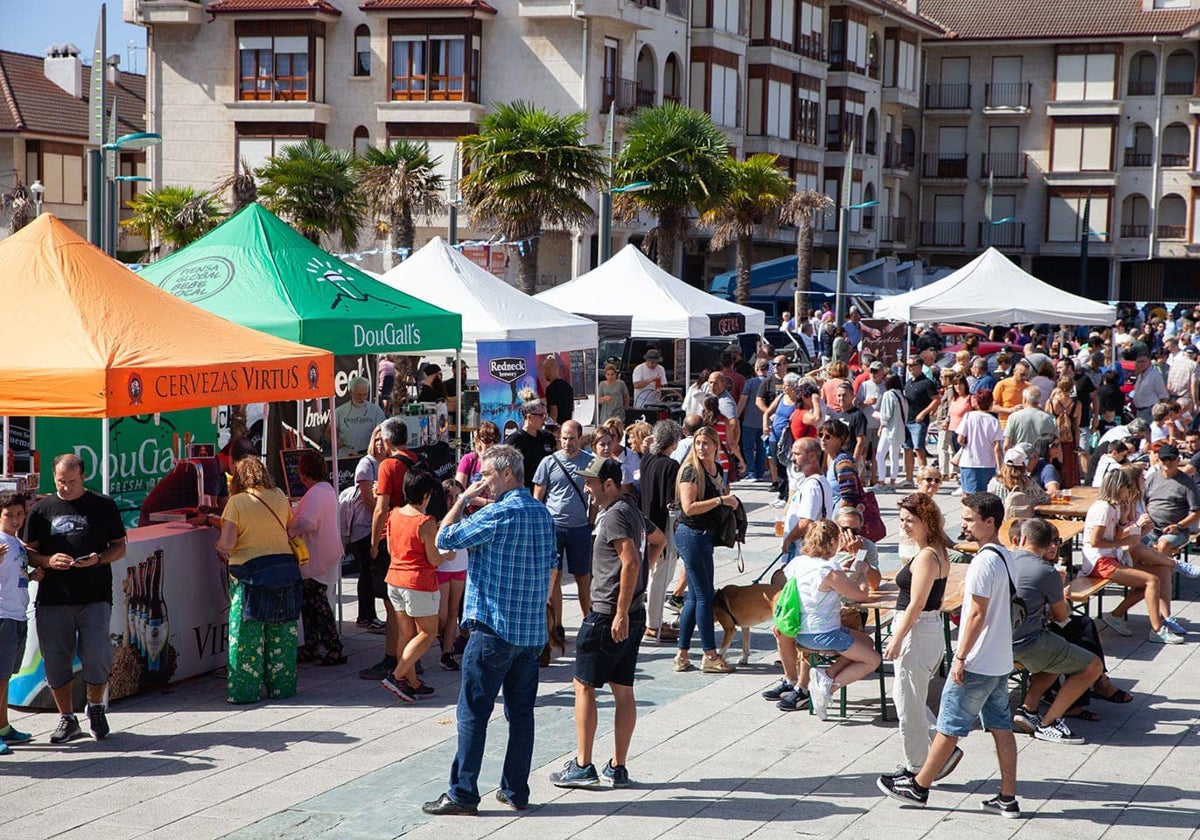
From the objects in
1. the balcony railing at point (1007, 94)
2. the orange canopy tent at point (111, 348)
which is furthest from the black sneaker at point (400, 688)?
the balcony railing at point (1007, 94)

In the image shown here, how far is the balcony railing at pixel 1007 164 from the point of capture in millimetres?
61750

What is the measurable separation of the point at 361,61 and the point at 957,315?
87.0ft

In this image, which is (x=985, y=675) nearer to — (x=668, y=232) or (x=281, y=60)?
(x=668, y=232)

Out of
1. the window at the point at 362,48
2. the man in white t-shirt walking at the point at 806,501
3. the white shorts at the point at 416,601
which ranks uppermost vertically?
the window at the point at 362,48

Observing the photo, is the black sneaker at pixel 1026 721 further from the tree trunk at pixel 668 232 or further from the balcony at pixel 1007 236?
the balcony at pixel 1007 236

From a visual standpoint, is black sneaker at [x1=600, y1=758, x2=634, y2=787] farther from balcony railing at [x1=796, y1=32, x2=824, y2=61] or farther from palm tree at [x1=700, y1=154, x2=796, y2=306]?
balcony railing at [x1=796, y1=32, x2=824, y2=61]

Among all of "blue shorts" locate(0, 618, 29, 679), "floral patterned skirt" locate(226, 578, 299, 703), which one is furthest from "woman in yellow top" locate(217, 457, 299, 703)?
"blue shorts" locate(0, 618, 29, 679)

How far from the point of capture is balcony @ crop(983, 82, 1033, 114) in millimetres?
61406

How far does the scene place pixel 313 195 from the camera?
108 feet

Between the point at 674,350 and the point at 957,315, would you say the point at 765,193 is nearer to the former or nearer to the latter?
the point at 674,350

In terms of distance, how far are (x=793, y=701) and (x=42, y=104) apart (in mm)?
51051

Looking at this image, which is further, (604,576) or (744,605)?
(744,605)

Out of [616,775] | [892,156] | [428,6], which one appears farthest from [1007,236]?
[616,775]

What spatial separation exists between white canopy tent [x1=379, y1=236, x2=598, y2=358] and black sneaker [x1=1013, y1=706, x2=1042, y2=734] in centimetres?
822
